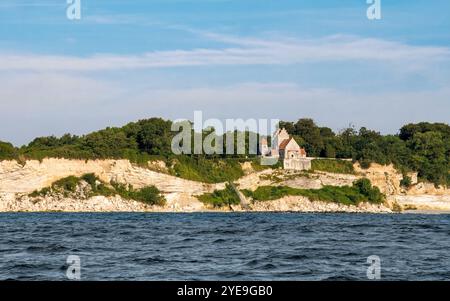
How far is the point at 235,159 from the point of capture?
141500mm

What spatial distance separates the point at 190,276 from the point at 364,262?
Answer: 24.6ft

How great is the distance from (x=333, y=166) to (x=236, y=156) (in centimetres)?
1893

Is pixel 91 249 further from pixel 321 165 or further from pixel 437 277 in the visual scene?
pixel 321 165

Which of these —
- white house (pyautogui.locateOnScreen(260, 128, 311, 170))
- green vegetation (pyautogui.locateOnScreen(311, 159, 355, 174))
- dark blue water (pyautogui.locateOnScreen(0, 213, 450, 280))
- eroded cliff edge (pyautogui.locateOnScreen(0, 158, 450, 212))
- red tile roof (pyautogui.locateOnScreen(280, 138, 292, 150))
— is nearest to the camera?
dark blue water (pyautogui.locateOnScreen(0, 213, 450, 280))

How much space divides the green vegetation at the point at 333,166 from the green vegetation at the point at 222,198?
1910 cm

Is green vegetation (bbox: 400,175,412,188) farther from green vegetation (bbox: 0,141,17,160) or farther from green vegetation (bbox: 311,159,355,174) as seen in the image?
green vegetation (bbox: 0,141,17,160)

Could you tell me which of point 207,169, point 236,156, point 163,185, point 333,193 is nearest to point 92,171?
point 163,185

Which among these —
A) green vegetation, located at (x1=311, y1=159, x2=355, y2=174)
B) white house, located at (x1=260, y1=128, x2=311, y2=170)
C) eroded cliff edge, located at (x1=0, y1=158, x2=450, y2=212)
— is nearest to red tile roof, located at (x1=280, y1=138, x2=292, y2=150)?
white house, located at (x1=260, y1=128, x2=311, y2=170)

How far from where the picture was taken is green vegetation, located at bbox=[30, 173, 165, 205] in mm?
125631

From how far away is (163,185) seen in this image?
429ft

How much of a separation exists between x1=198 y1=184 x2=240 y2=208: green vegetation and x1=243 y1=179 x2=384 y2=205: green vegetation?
2.59m

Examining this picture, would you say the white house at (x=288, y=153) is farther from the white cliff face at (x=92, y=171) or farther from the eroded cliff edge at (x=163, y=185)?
the white cliff face at (x=92, y=171)

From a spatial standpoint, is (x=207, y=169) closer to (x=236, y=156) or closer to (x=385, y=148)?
(x=236, y=156)
